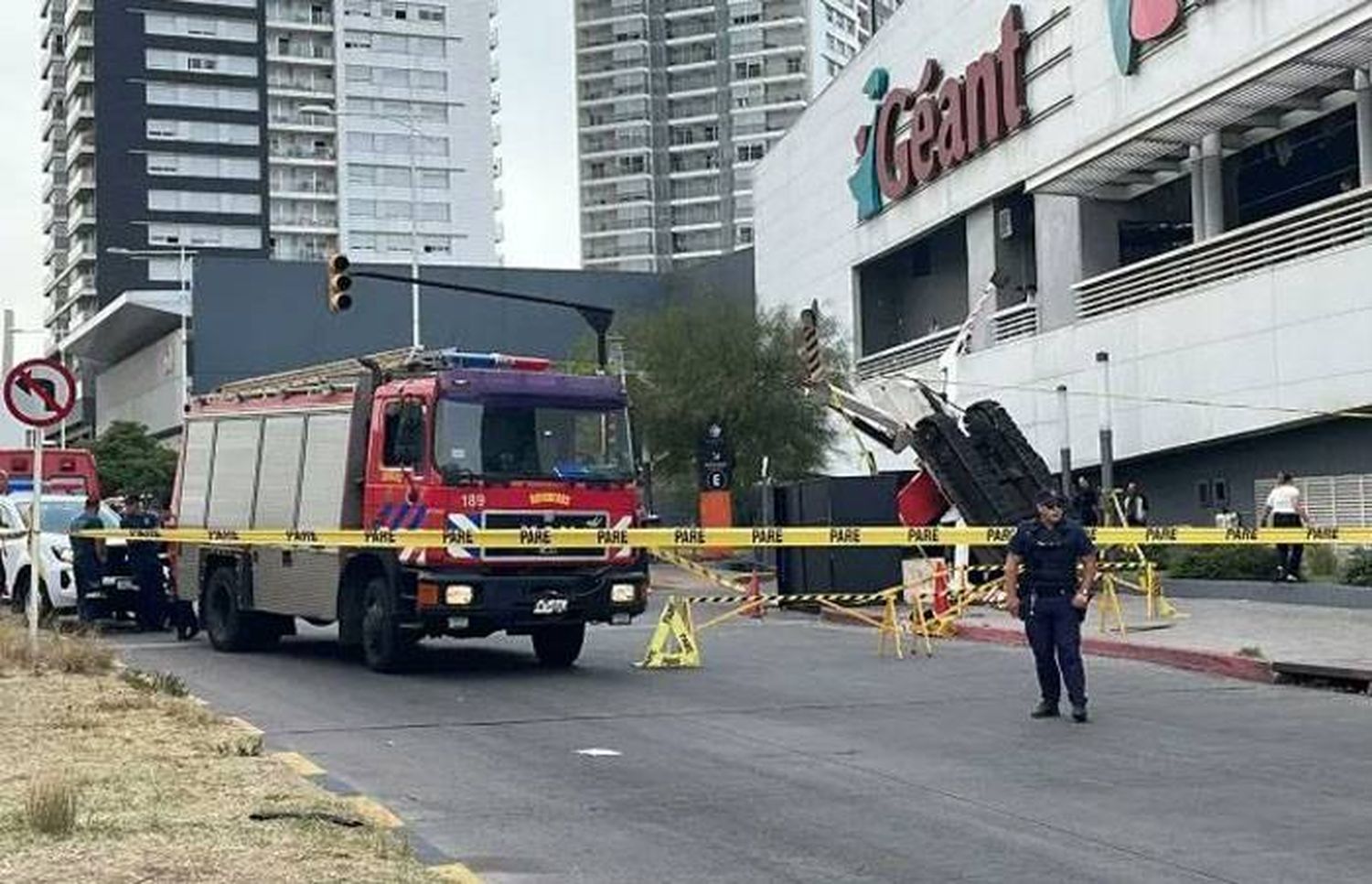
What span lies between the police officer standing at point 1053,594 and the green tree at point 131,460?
63276 millimetres

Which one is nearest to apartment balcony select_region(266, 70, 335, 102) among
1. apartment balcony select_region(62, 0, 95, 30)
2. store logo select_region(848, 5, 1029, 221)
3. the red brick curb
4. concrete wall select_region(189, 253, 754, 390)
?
apartment balcony select_region(62, 0, 95, 30)

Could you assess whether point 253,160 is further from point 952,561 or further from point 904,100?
point 952,561

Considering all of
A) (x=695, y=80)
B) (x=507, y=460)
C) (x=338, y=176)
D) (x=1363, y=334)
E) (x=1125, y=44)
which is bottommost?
(x=507, y=460)

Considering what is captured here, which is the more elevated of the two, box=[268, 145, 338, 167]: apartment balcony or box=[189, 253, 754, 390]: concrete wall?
box=[268, 145, 338, 167]: apartment balcony

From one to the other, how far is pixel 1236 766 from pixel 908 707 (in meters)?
3.63

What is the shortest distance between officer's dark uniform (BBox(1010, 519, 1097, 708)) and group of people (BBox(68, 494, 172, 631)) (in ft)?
41.9

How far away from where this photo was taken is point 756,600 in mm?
22953

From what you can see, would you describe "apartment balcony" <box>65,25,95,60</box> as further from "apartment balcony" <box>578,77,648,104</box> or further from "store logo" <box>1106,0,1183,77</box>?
"store logo" <box>1106,0,1183,77</box>

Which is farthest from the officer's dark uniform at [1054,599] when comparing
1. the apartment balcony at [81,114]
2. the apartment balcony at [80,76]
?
the apartment balcony at [80,76]

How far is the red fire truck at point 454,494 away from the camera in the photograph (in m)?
15.9

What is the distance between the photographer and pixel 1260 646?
17844 mm

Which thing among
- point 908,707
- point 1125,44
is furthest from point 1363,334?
point 908,707

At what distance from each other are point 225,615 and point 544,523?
554 centimetres

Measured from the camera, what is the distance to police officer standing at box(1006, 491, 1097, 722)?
13.3m
